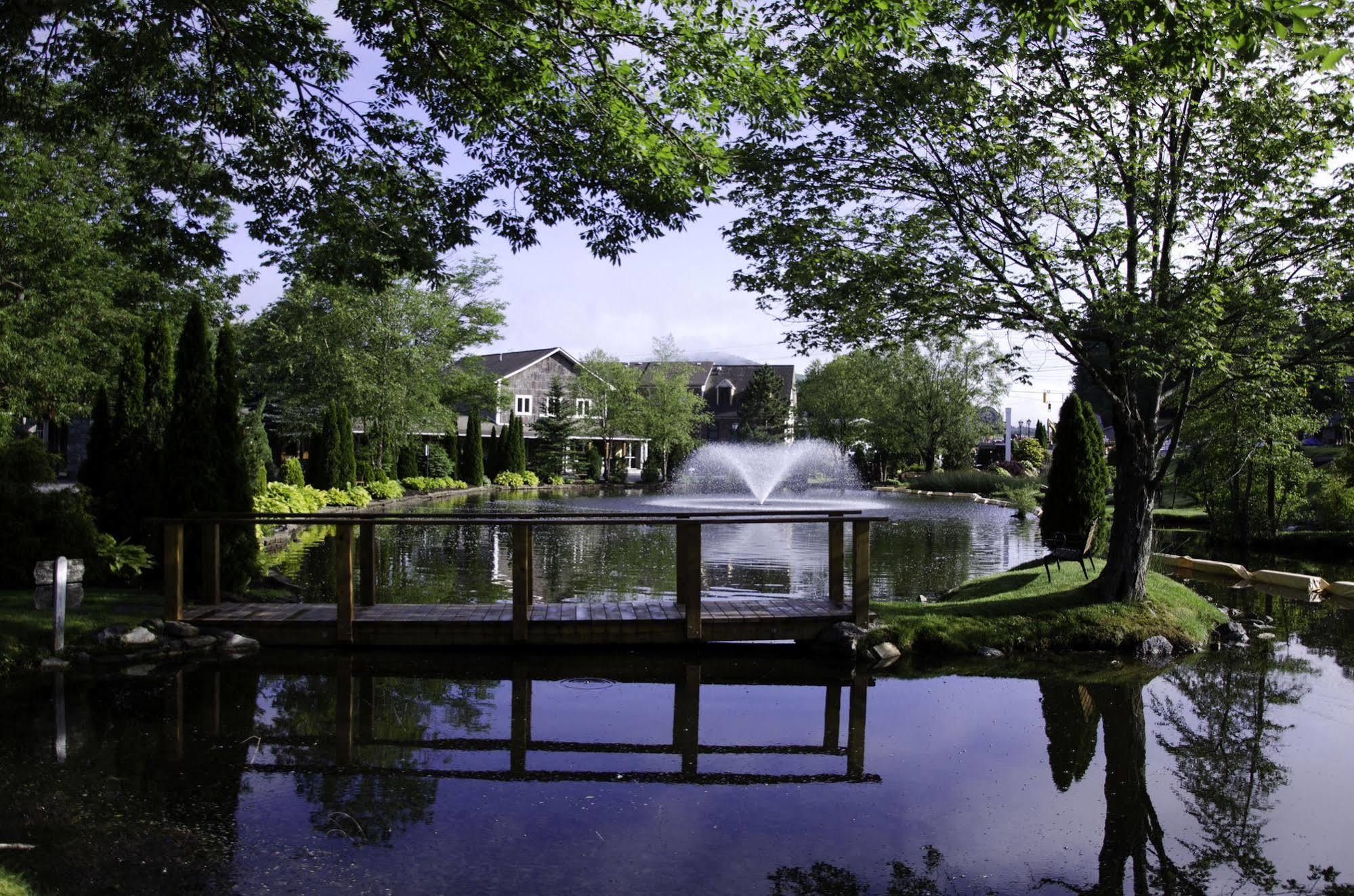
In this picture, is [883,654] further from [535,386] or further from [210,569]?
[535,386]

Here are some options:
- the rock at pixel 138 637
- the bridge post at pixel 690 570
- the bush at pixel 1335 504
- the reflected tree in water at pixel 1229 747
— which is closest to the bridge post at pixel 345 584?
the rock at pixel 138 637

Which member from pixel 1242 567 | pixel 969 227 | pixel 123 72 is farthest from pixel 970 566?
pixel 123 72

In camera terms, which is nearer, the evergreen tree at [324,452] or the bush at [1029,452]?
the evergreen tree at [324,452]

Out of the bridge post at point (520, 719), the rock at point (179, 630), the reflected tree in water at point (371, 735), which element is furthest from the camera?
the rock at point (179, 630)

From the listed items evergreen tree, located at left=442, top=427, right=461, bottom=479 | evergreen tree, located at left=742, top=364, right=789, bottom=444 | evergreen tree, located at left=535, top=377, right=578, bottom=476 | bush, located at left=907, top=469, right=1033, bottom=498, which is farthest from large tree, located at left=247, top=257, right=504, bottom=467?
evergreen tree, located at left=742, top=364, right=789, bottom=444

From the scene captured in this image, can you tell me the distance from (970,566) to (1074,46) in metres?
8.95

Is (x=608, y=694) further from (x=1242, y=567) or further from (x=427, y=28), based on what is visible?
(x=1242, y=567)

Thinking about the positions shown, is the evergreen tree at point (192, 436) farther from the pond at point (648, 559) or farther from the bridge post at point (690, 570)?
the bridge post at point (690, 570)

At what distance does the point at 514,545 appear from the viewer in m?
9.04

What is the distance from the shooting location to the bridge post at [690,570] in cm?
907

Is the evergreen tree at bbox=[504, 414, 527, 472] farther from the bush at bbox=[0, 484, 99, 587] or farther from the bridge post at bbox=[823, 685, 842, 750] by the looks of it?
the bridge post at bbox=[823, 685, 842, 750]

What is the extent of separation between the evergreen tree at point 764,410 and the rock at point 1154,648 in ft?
157

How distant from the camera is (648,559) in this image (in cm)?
1614

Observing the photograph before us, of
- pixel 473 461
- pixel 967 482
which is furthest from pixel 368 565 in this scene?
pixel 967 482
